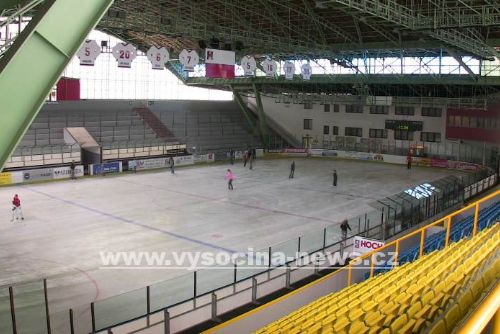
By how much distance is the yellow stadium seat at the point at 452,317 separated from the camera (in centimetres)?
380

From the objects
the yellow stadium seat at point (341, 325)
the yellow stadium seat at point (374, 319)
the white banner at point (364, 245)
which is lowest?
the white banner at point (364, 245)

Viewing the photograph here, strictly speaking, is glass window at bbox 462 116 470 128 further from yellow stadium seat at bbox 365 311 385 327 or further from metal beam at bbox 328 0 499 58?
yellow stadium seat at bbox 365 311 385 327

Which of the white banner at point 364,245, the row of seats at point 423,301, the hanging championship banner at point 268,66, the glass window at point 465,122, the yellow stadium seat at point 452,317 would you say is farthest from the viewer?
the glass window at point 465,122

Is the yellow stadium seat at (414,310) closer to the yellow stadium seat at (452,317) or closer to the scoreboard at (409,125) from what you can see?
the yellow stadium seat at (452,317)

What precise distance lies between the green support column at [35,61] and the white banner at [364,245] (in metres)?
12.5

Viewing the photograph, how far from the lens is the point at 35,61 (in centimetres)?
467

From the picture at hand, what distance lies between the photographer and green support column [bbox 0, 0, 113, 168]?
4.55m

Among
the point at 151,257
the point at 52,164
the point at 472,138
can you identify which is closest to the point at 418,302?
the point at 151,257

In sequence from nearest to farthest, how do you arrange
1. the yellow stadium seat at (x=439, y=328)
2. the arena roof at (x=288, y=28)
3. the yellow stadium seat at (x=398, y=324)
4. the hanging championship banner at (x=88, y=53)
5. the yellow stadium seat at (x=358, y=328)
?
the yellow stadium seat at (x=439, y=328) < the yellow stadium seat at (x=398, y=324) < the yellow stadium seat at (x=358, y=328) < the hanging championship banner at (x=88, y=53) < the arena roof at (x=288, y=28)

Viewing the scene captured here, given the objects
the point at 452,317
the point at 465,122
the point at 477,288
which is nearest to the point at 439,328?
the point at 452,317

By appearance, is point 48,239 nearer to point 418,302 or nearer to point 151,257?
point 151,257

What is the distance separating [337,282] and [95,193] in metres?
19.7

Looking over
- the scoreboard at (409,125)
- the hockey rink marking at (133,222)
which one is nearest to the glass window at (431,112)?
the scoreboard at (409,125)

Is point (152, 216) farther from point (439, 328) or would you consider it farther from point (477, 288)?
point (439, 328)
